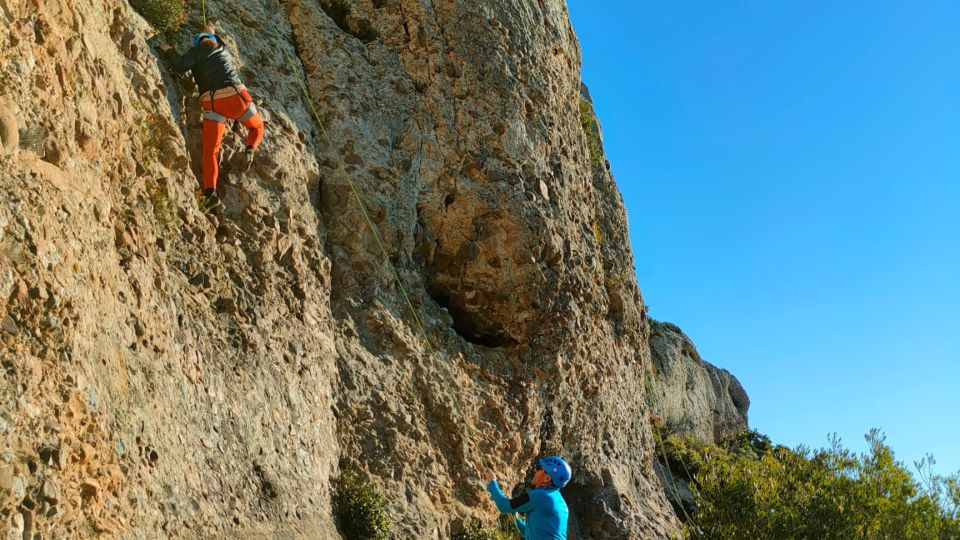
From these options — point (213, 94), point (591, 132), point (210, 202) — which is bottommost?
point (210, 202)

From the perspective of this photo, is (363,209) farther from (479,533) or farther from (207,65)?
(479,533)

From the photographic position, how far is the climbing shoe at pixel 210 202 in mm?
10461

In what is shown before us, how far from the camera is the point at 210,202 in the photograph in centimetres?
1068

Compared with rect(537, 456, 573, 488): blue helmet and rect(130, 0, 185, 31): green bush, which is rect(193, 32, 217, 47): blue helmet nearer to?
rect(130, 0, 185, 31): green bush

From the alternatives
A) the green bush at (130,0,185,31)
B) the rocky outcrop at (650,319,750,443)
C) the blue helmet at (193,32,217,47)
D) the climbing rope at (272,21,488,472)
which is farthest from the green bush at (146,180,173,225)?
the rocky outcrop at (650,319,750,443)

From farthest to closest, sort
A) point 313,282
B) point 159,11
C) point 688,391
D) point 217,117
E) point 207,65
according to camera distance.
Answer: point 688,391, point 313,282, point 159,11, point 207,65, point 217,117

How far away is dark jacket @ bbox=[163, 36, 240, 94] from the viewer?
10.7 m

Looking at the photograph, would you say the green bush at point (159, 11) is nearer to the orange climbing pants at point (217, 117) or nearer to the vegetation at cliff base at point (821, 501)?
the orange climbing pants at point (217, 117)

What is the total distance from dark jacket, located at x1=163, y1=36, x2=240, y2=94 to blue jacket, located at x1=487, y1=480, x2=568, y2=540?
20.1 feet

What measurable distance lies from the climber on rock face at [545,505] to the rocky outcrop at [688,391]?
18.7 meters

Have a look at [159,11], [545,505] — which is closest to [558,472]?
[545,505]

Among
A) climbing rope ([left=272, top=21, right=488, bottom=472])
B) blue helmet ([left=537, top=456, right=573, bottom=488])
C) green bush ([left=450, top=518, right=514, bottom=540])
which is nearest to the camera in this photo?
blue helmet ([left=537, top=456, right=573, bottom=488])

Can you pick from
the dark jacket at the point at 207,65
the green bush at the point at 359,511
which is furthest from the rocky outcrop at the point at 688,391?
the dark jacket at the point at 207,65

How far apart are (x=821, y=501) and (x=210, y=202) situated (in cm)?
1163
